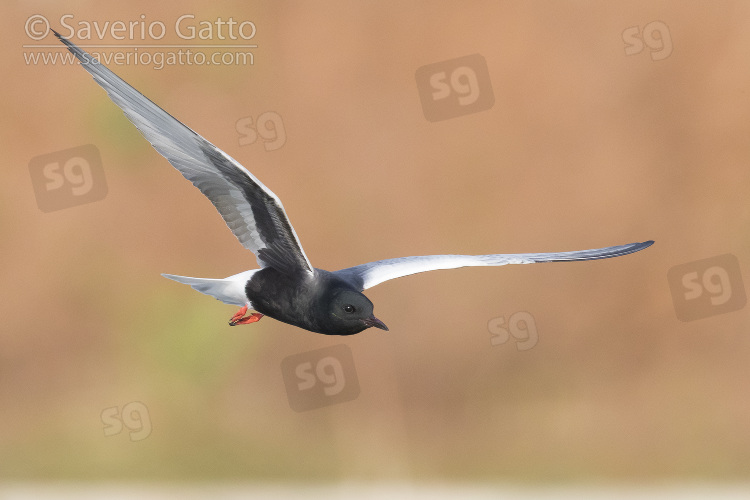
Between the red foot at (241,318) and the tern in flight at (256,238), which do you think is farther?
the red foot at (241,318)

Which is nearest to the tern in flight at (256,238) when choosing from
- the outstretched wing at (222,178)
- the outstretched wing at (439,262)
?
the outstretched wing at (222,178)

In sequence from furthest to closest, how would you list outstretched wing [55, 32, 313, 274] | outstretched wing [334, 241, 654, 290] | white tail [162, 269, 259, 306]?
1. outstretched wing [334, 241, 654, 290]
2. white tail [162, 269, 259, 306]
3. outstretched wing [55, 32, 313, 274]

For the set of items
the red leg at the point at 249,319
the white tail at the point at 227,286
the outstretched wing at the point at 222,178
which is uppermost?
the outstretched wing at the point at 222,178

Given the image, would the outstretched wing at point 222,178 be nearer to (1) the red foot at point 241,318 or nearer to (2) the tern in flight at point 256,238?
(2) the tern in flight at point 256,238

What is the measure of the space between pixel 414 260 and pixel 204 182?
826mm

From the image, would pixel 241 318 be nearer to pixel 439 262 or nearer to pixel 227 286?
pixel 227 286

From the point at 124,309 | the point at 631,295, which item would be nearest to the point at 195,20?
the point at 124,309

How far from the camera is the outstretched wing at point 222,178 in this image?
2793 mm

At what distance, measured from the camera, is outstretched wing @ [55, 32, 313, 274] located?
279cm

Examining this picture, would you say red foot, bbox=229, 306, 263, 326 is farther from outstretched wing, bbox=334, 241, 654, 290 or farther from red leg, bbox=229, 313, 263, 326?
outstretched wing, bbox=334, 241, 654, 290

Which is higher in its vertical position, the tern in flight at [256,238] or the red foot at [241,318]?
the tern in flight at [256,238]

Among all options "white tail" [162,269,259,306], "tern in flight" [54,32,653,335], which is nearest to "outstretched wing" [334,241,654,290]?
"tern in flight" [54,32,653,335]

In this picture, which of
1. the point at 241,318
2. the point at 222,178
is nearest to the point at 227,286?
the point at 241,318

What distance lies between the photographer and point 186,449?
9.34 metres
